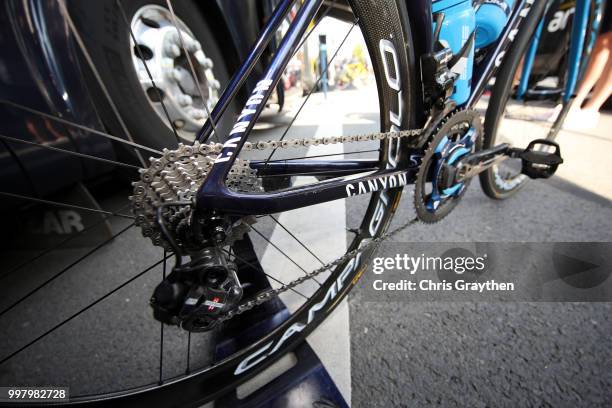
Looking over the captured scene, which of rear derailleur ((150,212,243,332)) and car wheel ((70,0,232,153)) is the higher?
car wheel ((70,0,232,153))

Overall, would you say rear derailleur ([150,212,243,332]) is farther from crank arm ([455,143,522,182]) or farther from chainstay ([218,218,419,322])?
crank arm ([455,143,522,182])

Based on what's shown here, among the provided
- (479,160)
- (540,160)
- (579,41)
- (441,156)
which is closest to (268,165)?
(441,156)

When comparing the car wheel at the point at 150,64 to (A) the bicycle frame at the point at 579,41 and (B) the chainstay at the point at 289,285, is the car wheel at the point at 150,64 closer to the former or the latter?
(B) the chainstay at the point at 289,285

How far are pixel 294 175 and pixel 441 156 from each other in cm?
39

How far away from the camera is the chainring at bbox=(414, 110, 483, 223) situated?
2.40 feet

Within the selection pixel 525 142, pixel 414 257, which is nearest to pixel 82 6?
pixel 414 257

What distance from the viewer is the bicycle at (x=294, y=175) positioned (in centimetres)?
47

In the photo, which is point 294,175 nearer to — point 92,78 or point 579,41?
point 92,78

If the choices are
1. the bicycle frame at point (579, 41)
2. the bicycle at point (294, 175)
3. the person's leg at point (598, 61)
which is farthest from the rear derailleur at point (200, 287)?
the person's leg at point (598, 61)

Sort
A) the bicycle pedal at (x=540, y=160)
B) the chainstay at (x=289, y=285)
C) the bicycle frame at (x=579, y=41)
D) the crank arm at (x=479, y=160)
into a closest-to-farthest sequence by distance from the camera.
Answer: the chainstay at (x=289, y=285) < the crank arm at (x=479, y=160) < the bicycle pedal at (x=540, y=160) < the bicycle frame at (x=579, y=41)

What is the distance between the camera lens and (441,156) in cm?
78

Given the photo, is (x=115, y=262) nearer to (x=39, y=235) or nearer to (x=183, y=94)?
(x=39, y=235)

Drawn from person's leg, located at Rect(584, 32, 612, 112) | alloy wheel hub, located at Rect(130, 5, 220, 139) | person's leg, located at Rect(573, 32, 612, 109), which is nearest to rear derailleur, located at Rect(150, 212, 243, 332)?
alloy wheel hub, located at Rect(130, 5, 220, 139)

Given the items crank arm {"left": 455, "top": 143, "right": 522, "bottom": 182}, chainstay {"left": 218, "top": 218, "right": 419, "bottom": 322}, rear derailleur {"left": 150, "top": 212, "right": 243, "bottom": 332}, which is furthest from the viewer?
crank arm {"left": 455, "top": 143, "right": 522, "bottom": 182}
